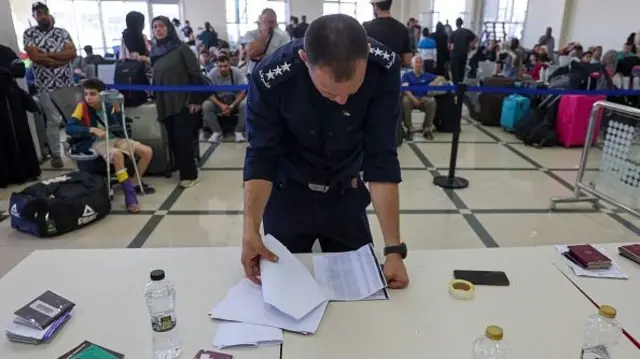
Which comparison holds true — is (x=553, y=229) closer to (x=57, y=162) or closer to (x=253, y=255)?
(x=253, y=255)

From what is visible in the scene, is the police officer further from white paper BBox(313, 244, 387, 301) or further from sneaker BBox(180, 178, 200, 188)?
sneaker BBox(180, 178, 200, 188)

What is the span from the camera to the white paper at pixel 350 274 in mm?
1302

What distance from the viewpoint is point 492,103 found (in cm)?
655

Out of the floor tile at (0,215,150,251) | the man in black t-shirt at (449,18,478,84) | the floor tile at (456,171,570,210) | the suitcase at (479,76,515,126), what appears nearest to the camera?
the floor tile at (0,215,150,251)

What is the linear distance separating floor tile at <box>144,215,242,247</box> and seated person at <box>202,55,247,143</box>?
2434mm

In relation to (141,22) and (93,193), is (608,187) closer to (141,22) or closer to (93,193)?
(93,193)

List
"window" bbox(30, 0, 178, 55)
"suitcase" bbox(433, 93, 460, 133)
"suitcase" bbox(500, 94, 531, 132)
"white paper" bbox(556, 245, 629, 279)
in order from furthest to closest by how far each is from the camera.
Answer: "window" bbox(30, 0, 178, 55) → "suitcase" bbox(433, 93, 460, 133) → "suitcase" bbox(500, 94, 531, 132) → "white paper" bbox(556, 245, 629, 279)

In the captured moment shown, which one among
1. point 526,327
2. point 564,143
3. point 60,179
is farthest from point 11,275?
point 564,143

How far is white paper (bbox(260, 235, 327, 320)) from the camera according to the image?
119 centimetres

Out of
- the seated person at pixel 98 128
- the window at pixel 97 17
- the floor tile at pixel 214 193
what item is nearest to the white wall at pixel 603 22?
A: the floor tile at pixel 214 193

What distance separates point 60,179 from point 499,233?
3.21 meters

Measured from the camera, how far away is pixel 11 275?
138cm

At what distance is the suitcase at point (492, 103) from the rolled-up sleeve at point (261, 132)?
575 cm

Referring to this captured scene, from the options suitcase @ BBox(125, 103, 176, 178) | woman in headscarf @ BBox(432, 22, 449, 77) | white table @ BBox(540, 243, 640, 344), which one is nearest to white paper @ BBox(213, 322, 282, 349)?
white table @ BBox(540, 243, 640, 344)
